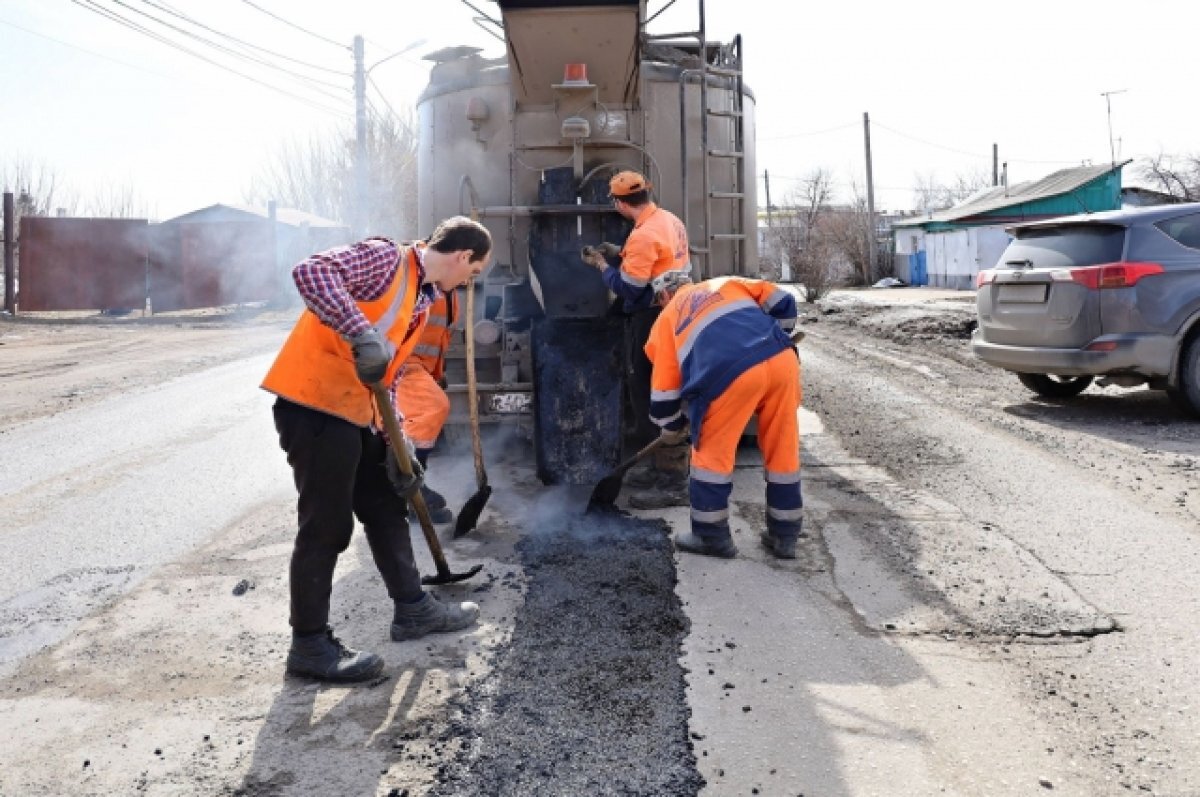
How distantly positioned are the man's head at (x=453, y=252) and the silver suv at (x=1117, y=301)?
19.2 ft

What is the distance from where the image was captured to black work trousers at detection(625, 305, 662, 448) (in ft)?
19.0

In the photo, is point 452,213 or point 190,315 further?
point 190,315

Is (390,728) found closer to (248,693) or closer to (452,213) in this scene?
(248,693)

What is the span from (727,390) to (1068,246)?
16.4 feet

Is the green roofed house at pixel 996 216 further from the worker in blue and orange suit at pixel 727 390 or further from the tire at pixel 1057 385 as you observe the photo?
the worker in blue and orange suit at pixel 727 390

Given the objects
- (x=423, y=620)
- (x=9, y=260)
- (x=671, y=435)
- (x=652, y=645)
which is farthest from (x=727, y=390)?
(x=9, y=260)

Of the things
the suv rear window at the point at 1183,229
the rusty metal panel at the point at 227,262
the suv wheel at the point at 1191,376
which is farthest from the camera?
the rusty metal panel at the point at 227,262

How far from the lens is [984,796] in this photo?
2545mm

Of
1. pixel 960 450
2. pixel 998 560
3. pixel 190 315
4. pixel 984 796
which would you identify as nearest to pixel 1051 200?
pixel 190 315

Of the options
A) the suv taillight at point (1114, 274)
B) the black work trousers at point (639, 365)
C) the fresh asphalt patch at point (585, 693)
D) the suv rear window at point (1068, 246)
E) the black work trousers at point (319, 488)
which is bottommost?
the fresh asphalt patch at point (585, 693)

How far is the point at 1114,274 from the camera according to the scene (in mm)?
7609

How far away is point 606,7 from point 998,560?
414 centimetres

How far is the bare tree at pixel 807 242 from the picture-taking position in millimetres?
25422

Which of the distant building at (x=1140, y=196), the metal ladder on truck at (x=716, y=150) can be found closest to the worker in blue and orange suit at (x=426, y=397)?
the metal ladder on truck at (x=716, y=150)
